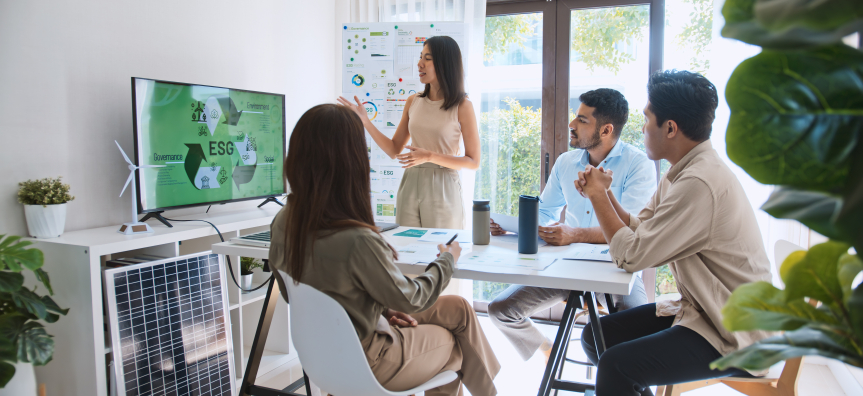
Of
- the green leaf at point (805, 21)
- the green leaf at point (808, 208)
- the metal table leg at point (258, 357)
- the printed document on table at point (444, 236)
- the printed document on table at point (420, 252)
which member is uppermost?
the green leaf at point (805, 21)

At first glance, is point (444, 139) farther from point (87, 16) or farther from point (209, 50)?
point (87, 16)

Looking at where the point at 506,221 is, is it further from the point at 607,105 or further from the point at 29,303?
the point at 29,303

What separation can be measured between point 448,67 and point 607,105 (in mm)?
781

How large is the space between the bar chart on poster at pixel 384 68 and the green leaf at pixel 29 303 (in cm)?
209

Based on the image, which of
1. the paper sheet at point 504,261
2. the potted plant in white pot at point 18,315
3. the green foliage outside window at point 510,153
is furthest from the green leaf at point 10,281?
the green foliage outside window at point 510,153

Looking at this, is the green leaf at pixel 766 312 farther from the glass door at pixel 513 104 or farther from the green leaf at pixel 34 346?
the glass door at pixel 513 104

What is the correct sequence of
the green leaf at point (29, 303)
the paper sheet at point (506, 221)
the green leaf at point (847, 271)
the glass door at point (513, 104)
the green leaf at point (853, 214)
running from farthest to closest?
the glass door at point (513, 104) < the paper sheet at point (506, 221) < the green leaf at point (29, 303) < the green leaf at point (847, 271) < the green leaf at point (853, 214)

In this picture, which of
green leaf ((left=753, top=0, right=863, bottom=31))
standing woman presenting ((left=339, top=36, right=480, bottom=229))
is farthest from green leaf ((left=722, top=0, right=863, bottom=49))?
standing woman presenting ((left=339, top=36, right=480, bottom=229))

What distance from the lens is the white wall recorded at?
2006 millimetres

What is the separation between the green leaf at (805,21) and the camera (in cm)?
28

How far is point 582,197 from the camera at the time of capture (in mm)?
2518

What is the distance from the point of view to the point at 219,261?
2.39m

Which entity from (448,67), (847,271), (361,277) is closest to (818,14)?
(847,271)

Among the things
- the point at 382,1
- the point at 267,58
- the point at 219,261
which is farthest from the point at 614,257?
the point at 382,1
